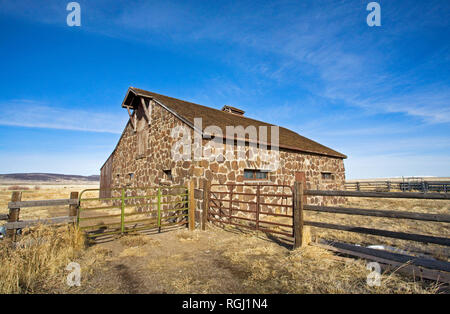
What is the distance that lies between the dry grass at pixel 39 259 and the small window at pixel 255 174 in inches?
260

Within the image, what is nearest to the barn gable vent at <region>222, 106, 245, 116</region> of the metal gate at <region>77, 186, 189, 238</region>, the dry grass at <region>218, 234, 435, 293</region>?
the metal gate at <region>77, 186, 189, 238</region>

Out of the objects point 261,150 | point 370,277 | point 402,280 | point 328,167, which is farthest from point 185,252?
point 328,167

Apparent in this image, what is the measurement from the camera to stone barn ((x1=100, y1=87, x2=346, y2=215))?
28.8 ft

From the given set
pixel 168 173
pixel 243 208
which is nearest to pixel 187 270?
pixel 243 208

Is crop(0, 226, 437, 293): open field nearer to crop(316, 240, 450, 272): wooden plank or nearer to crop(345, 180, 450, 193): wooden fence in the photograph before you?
crop(316, 240, 450, 272): wooden plank

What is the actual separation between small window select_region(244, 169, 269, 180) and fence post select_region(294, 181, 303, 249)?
15.6 ft

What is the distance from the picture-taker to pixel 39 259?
3.96 meters

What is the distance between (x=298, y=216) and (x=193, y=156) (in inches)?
183

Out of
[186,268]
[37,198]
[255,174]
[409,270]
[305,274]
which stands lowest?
[37,198]

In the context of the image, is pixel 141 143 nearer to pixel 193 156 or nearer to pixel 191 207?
pixel 193 156

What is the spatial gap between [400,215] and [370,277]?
4.15ft

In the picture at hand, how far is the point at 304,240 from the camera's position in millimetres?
5148

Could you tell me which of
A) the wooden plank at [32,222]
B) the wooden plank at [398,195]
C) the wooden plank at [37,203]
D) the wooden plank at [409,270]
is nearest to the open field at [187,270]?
the wooden plank at [409,270]

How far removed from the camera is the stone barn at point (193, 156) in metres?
8.77
